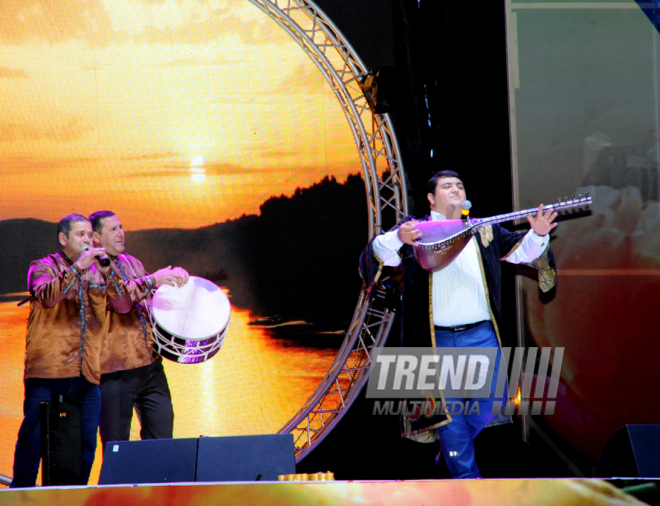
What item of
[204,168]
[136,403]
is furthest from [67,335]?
[204,168]

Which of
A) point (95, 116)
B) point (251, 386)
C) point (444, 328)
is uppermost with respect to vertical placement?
point (95, 116)

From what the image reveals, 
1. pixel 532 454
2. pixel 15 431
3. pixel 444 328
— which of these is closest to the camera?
pixel 444 328

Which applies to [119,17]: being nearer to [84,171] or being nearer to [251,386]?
[84,171]

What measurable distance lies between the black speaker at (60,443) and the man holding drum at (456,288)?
1453mm

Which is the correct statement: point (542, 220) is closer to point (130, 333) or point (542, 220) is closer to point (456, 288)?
point (456, 288)

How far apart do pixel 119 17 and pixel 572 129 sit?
289cm

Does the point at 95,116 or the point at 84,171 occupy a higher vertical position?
the point at 95,116

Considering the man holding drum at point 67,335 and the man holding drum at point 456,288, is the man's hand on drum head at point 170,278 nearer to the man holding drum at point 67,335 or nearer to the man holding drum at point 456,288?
the man holding drum at point 67,335

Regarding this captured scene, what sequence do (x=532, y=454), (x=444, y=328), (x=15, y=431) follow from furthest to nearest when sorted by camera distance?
1. (x=15, y=431)
2. (x=532, y=454)
3. (x=444, y=328)

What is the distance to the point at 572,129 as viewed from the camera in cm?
379

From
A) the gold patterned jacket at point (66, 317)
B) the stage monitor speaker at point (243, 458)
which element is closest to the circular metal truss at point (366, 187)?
the gold patterned jacket at point (66, 317)

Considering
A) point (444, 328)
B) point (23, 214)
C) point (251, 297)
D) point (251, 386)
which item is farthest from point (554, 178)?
point (23, 214)

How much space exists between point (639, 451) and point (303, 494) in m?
1.40

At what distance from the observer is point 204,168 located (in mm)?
4270
